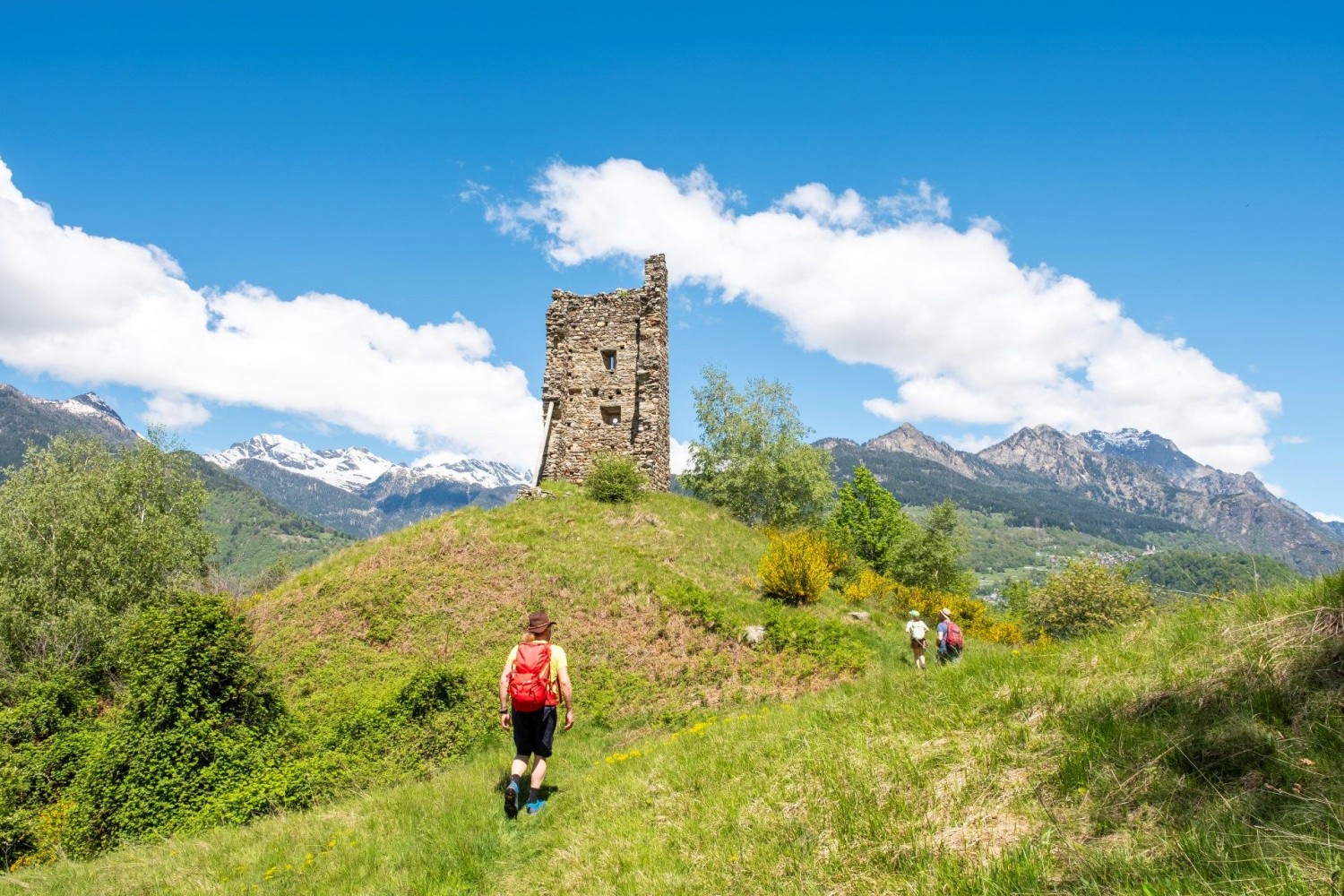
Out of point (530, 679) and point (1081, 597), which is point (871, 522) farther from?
point (530, 679)

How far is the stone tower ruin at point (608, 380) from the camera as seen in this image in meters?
29.6

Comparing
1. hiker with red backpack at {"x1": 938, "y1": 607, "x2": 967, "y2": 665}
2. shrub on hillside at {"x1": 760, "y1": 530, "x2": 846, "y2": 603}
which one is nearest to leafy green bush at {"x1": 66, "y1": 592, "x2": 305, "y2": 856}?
shrub on hillside at {"x1": 760, "y1": 530, "x2": 846, "y2": 603}

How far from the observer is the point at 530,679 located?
Result: 7930mm

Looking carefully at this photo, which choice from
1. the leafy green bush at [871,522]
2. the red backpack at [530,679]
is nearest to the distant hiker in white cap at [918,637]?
the red backpack at [530,679]

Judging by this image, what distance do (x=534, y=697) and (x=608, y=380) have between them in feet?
77.1

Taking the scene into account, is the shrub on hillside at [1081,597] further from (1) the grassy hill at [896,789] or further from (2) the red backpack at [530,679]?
(2) the red backpack at [530,679]

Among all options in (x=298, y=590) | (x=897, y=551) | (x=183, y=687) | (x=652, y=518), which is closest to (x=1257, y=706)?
(x=183, y=687)

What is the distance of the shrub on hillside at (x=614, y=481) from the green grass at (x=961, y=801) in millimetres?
17730

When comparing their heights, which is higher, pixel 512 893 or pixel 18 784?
pixel 512 893

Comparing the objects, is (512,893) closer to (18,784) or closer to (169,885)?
(169,885)

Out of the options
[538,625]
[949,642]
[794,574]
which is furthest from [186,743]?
[949,642]

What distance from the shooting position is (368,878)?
6.55 meters

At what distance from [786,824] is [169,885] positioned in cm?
814

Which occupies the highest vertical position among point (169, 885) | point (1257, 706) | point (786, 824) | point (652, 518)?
point (652, 518)
